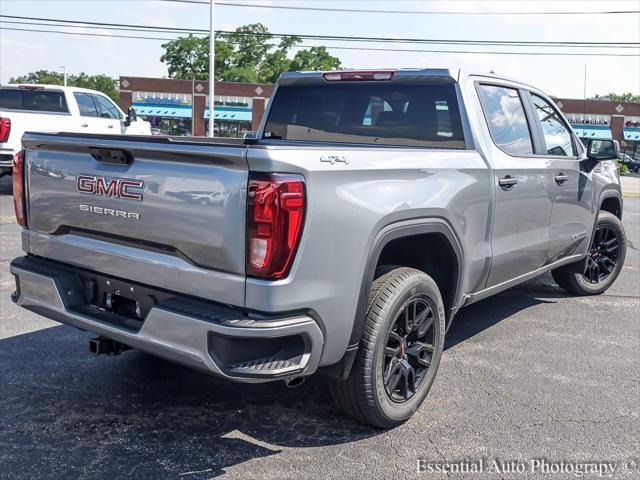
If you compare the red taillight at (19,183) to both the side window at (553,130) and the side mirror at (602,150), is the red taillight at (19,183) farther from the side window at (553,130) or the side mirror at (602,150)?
the side mirror at (602,150)

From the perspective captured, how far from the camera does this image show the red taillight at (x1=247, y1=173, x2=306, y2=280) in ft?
8.87

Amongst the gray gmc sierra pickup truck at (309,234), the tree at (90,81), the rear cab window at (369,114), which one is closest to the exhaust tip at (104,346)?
the gray gmc sierra pickup truck at (309,234)

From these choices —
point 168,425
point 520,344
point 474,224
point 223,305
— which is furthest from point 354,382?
point 520,344

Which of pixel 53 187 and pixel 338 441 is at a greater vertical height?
pixel 53 187

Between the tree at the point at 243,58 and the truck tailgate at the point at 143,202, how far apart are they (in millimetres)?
68616

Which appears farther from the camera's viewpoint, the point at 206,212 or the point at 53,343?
the point at 53,343

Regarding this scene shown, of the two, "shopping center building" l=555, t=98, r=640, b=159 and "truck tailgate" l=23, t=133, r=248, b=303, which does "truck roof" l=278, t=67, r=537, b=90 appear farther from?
"shopping center building" l=555, t=98, r=640, b=159

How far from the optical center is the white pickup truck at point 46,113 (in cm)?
1217

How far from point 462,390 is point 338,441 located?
1.07 m

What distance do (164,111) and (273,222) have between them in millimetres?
56056

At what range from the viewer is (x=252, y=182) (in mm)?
2723

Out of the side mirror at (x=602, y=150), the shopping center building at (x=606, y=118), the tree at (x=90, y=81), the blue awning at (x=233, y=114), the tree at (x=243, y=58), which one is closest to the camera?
the side mirror at (x=602, y=150)

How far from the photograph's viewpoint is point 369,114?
15.4 ft

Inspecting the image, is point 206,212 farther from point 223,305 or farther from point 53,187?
point 53,187
